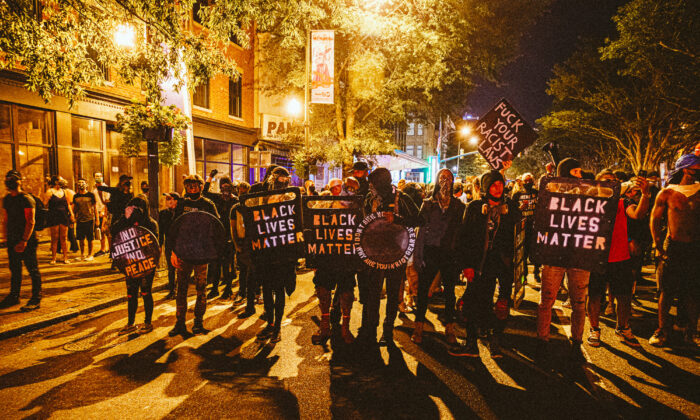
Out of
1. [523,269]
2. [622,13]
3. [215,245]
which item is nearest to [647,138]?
[622,13]

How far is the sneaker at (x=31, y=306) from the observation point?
5.73 metres

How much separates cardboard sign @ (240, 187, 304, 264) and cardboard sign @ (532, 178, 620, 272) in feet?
9.30

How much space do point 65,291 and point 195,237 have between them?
154 inches

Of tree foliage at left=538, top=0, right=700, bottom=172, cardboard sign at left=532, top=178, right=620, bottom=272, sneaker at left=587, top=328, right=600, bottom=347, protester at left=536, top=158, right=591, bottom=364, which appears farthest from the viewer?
tree foliage at left=538, top=0, right=700, bottom=172

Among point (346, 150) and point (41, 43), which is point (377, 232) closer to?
point (41, 43)

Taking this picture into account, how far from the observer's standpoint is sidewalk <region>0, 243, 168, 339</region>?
5375mm

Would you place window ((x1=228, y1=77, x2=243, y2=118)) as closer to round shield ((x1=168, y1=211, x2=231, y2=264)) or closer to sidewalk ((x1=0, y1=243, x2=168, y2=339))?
sidewalk ((x1=0, y1=243, x2=168, y2=339))

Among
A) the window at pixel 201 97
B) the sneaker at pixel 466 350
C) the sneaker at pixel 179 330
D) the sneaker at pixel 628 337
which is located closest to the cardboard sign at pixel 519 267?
the sneaker at pixel 628 337

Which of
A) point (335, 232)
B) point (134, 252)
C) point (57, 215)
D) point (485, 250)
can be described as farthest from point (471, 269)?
point (57, 215)

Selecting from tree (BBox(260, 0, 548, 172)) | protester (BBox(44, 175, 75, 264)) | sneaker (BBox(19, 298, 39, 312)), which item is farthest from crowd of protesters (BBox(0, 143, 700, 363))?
tree (BBox(260, 0, 548, 172))

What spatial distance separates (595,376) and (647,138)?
26.6 m

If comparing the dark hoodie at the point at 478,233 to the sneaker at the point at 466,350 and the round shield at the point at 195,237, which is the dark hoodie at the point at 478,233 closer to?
the sneaker at the point at 466,350

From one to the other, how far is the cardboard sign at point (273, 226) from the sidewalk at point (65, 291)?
3499 mm

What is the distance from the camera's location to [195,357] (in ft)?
14.4
